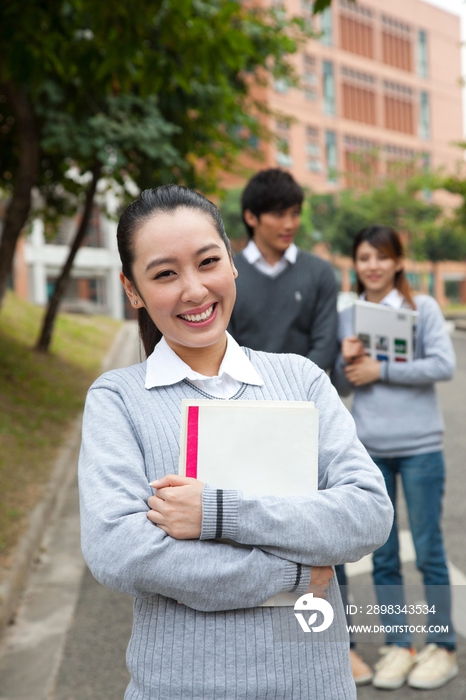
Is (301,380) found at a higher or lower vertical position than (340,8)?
lower

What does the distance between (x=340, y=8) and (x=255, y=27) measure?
5820 cm

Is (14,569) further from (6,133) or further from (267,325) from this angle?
(6,133)

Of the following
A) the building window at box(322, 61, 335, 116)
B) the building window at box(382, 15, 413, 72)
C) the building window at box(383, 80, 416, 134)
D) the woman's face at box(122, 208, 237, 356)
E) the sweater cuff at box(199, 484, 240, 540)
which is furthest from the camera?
the building window at box(383, 80, 416, 134)

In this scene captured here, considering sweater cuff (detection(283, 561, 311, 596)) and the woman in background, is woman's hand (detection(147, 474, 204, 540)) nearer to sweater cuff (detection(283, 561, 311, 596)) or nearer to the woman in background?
sweater cuff (detection(283, 561, 311, 596))

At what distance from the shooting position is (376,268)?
3709 mm

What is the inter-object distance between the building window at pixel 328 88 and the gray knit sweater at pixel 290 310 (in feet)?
208

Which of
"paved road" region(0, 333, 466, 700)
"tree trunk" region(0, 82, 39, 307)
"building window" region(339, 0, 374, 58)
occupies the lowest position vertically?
"paved road" region(0, 333, 466, 700)

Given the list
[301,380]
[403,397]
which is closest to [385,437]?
[403,397]

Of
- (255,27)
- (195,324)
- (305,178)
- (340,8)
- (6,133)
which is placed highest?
(340,8)

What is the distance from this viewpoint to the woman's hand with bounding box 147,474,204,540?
1.65 m

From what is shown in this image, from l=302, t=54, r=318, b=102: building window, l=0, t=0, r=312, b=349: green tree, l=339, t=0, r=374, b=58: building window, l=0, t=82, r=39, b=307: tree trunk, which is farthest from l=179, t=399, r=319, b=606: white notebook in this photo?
l=339, t=0, r=374, b=58: building window

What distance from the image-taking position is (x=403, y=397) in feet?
12.0

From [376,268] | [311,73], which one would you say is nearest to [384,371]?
[376,268]

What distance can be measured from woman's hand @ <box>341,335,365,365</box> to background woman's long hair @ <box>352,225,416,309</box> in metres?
0.32
